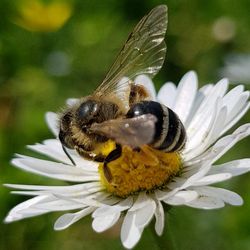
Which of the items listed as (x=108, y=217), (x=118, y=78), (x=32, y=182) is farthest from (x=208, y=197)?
(x=32, y=182)

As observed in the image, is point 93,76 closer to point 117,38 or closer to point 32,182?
point 117,38

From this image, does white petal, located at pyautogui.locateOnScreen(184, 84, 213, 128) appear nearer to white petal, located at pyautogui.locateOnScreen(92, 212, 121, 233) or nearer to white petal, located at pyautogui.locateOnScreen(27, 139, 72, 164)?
white petal, located at pyautogui.locateOnScreen(27, 139, 72, 164)

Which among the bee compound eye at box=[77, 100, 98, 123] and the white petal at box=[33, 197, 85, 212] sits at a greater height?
the bee compound eye at box=[77, 100, 98, 123]

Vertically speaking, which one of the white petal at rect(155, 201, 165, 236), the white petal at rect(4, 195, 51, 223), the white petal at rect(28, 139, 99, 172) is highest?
the white petal at rect(155, 201, 165, 236)

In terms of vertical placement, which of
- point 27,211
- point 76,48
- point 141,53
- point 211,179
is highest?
point 141,53

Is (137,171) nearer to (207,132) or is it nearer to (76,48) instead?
(207,132)

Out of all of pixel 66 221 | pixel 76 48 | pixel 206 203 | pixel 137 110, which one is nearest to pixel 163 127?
pixel 137 110

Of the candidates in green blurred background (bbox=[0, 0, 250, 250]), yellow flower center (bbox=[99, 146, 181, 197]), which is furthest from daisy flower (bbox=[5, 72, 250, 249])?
green blurred background (bbox=[0, 0, 250, 250])

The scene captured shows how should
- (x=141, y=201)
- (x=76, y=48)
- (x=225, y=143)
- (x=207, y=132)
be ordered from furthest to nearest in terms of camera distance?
(x=76, y=48), (x=207, y=132), (x=141, y=201), (x=225, y=143)

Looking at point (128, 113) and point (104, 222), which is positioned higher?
point (128, 113)
